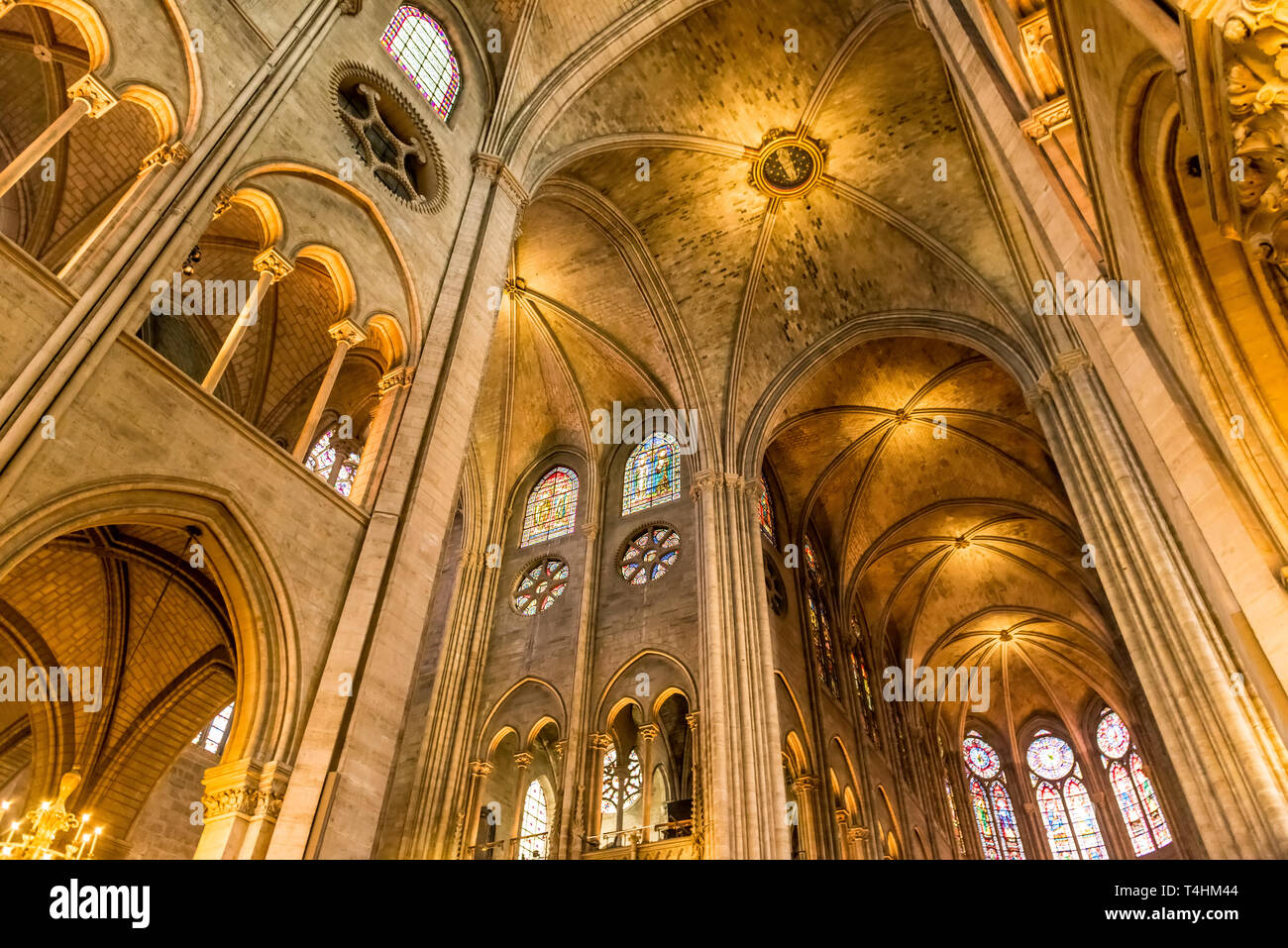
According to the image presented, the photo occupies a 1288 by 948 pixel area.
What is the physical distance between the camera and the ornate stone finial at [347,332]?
338 inches

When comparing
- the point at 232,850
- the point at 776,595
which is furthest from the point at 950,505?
the point at 232,850

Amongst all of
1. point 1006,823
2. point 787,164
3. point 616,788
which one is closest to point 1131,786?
point 1006,823

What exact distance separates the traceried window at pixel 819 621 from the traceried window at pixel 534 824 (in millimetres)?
7106

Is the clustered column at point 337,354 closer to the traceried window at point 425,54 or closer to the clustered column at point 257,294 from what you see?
the clustered column at point 257,294

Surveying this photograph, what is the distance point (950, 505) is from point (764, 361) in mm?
7993

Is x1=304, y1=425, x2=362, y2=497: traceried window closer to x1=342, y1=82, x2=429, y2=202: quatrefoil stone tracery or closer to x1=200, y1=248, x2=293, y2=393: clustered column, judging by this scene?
x1=342, y1=82, x2=429, y2=202: quatrefoil stone tracery

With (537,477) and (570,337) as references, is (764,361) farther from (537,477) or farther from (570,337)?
(537,477)

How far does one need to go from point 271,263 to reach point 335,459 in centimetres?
765

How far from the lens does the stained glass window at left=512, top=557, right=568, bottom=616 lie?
1750cm

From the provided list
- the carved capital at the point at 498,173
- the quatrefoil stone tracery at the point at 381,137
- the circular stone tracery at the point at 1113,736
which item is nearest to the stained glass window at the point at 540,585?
the carved capital at the point at 498,173

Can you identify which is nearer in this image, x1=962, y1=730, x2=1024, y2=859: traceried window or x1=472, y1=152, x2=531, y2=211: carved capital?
x1=472, y1=152, x2=531, y2=211: carved capital

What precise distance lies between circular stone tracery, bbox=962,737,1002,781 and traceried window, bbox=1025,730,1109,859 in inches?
45.3

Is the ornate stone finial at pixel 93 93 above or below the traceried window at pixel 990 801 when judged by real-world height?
below

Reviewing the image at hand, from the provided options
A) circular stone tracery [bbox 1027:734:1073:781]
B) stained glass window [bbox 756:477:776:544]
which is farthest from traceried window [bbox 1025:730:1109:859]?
stained glass window [bbox 756:477:776:544]
